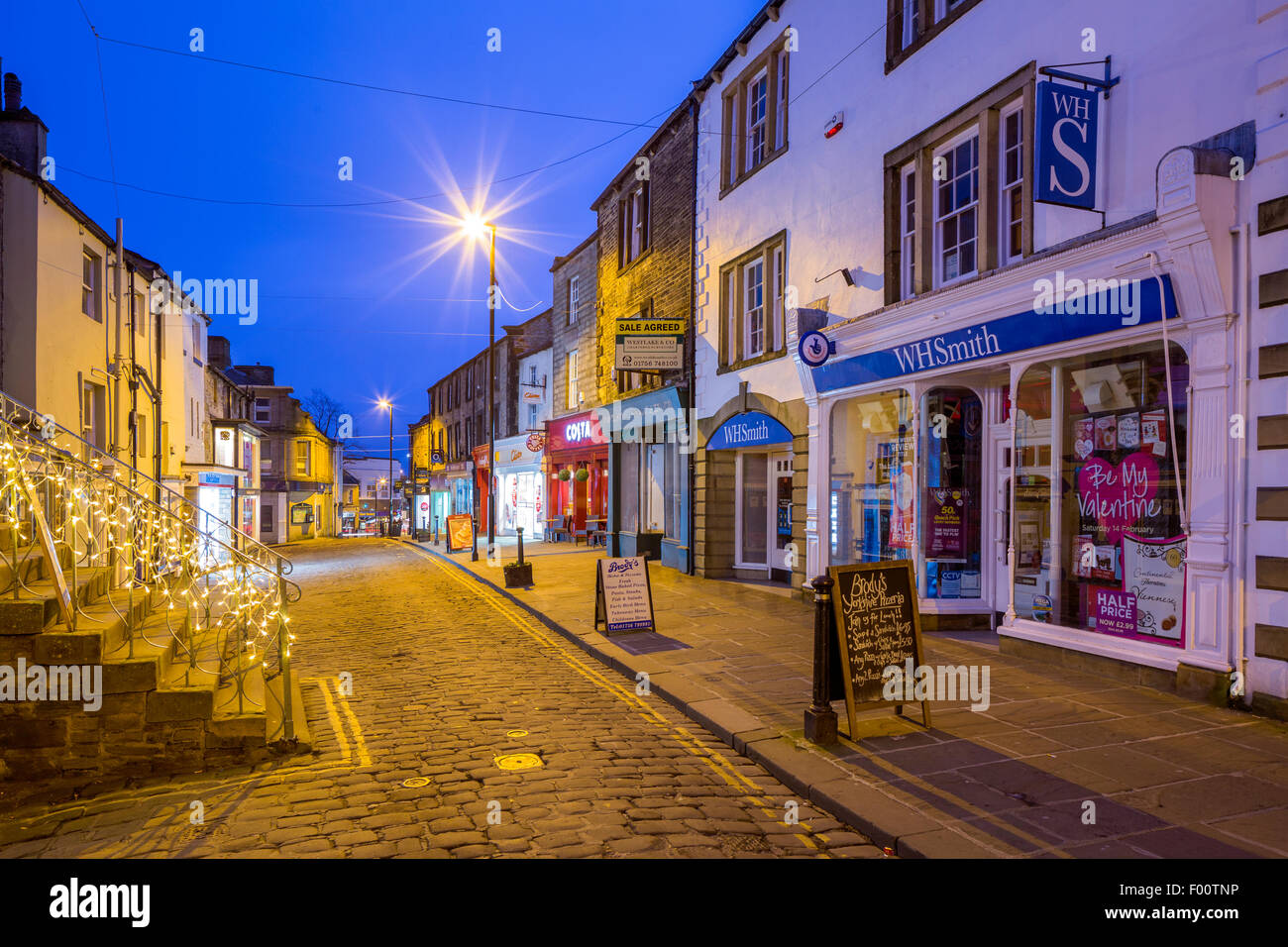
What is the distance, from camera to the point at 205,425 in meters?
29.5

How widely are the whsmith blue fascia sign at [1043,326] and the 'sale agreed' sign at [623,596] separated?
14.3ft

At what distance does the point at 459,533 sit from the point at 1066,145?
22.1 meters

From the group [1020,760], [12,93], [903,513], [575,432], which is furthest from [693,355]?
[12,93]

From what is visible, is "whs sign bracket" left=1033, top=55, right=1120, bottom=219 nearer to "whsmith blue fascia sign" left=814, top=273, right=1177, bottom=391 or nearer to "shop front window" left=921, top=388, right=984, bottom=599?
"whsmith blue fascia sign" left=814, top=273, right=1177, bottom=391

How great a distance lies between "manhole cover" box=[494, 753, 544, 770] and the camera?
532 centimetres

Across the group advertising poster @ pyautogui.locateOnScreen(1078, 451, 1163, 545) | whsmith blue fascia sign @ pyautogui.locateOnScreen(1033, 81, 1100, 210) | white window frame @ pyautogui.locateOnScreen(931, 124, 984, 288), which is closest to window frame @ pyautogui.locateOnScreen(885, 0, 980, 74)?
white window frame @ pyautogui.locateOnScreen(931, 124, 984, 288)

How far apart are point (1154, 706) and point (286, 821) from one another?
6.59 metres

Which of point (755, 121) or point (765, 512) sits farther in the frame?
point (765, 512)

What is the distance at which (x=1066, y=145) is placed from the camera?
7383mm

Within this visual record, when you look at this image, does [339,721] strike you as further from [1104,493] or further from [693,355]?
[693,355]

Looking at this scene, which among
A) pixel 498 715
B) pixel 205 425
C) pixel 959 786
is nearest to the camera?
pixel 959 786
